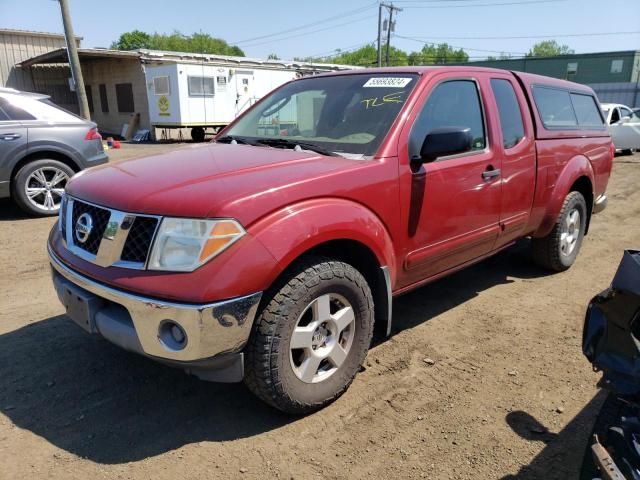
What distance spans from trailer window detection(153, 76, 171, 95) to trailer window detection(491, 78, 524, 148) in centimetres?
1875

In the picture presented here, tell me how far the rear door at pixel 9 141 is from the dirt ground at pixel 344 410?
3.31 m

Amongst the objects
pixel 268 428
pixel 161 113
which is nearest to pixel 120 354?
pixel 268 428

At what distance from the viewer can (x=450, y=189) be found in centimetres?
341

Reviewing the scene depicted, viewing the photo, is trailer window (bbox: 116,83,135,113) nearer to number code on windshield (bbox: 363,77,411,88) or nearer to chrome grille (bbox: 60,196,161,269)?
number code on windshield (bbox: 363,77,411,88)

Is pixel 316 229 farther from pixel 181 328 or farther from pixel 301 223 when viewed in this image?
pixel 181 328

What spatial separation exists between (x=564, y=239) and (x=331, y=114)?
2894 millimetres

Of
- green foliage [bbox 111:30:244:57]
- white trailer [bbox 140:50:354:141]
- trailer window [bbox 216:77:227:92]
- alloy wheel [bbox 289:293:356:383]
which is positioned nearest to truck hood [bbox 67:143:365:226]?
alloy wheel [bbox 289:293:356:383]

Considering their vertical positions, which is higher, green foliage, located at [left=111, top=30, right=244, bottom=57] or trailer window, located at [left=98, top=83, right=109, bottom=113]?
green foliage, located at [left=111, top=30, right=244, bottom=57]

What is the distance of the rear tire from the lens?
4.84 m

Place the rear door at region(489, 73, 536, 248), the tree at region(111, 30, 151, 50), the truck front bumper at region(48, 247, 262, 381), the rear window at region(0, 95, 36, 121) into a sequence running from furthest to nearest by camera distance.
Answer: the tree at region(111, 30, 151, 50) < the rear window at region(0, 95, 36, 121) < the rear door at region(489, 73, 536, 248) < the truck front bumper at region(48, 247, 262, 381)

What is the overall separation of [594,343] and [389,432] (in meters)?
1.23

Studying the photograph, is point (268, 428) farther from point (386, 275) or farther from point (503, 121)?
point (503, 121)

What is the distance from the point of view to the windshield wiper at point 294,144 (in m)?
3.17

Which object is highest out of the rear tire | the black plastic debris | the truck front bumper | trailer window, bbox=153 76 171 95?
trailer window, bbox=153 76 171 95
